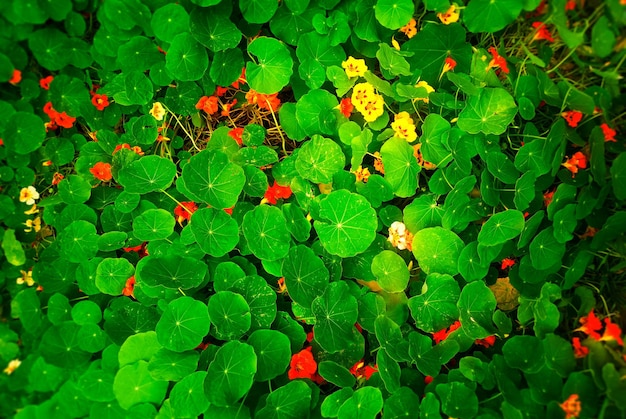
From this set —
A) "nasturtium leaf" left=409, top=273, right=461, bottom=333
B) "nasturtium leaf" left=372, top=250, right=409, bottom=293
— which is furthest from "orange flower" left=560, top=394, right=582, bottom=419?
"nasturtium leaf" left=372, top=250, right=409, bottom=293

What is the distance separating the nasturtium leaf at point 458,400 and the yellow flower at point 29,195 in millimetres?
1961

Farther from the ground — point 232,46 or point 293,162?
point 232,46

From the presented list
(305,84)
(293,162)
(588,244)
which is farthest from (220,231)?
(588,244)

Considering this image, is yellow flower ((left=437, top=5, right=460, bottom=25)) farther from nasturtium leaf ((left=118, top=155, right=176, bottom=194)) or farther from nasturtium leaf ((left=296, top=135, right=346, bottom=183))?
nasturtium leaf ((left=118, top=155, right=176, bottom=194))

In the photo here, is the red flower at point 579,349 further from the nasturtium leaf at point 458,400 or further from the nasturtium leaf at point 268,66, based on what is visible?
the nasturtium leaf at point 268,66

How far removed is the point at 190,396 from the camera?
1.64 meters

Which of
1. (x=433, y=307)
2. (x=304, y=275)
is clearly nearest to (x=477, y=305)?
(x=433, y=307)

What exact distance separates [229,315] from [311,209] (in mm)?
568

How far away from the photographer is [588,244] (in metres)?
1.44

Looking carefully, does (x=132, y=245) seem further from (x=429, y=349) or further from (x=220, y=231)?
(x=429, y=349)

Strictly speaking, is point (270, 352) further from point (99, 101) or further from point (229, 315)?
point (99, 101)

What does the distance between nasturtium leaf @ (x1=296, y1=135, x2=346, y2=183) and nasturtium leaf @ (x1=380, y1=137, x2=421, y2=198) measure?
0.64ft

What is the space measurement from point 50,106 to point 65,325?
102 cm

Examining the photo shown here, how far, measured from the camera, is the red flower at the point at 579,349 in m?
1.36
